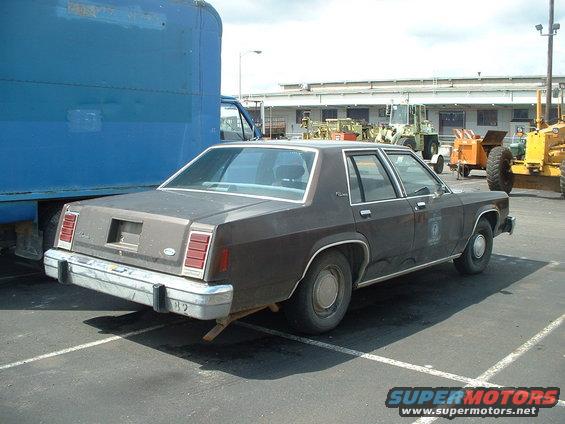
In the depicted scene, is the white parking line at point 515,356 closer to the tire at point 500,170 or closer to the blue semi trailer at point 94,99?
the blue semi trailer at point 94,99

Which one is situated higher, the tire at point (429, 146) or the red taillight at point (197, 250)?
the tire at point (429, 146)

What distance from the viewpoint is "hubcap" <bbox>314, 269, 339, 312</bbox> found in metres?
4.96

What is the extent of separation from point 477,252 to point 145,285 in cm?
432

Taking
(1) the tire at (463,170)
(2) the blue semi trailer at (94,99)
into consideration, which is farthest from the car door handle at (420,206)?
(1) the tire at (463,170)

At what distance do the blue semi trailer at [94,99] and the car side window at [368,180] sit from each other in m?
2.90

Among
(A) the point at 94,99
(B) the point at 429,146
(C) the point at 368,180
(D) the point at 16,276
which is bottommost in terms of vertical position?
(D) the point at 16,276

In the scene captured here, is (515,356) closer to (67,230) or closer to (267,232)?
(267,232)

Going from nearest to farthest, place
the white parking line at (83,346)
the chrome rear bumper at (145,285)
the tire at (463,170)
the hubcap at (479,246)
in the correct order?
the chrome rear bumper at (145,285), the white parking line at (83,346), the hubcap at (479,246), the tire at (463,170)

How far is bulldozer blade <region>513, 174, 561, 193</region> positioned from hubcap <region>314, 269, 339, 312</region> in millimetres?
12714

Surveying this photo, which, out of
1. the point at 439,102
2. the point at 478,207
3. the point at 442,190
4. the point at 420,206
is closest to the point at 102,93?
the point at 420,206

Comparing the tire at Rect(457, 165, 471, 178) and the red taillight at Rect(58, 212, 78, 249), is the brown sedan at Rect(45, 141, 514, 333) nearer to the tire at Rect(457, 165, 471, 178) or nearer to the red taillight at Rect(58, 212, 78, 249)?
the red taillight at Rect(58, 212, 78, 249)

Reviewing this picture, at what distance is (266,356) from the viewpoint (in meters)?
4.67

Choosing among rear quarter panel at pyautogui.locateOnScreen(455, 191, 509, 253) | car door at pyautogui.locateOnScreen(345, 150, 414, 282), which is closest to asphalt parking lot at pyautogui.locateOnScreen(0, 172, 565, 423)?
car door at pyautogui.locateOnScreen(345, 150, 414, 282)

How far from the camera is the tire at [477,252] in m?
7.14
